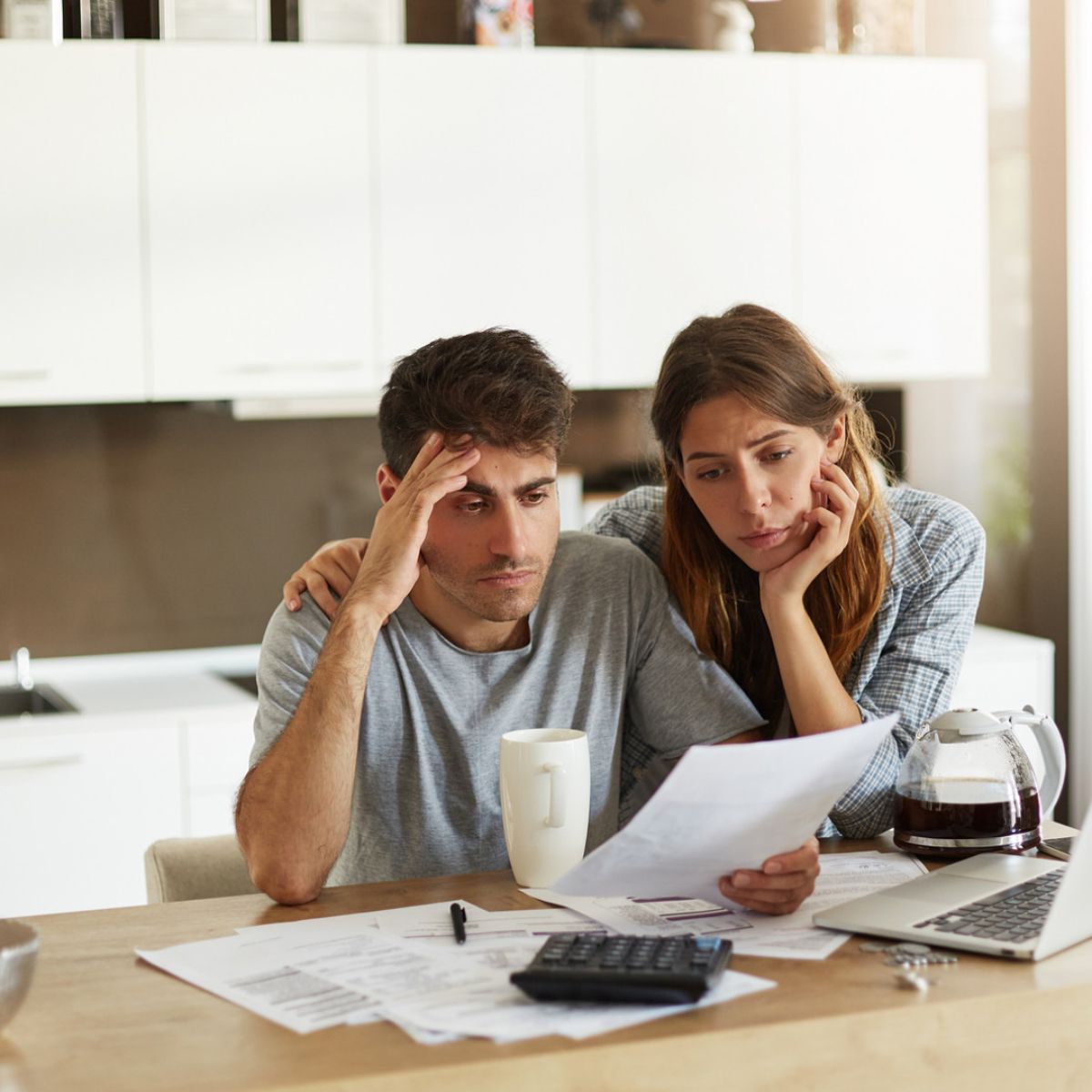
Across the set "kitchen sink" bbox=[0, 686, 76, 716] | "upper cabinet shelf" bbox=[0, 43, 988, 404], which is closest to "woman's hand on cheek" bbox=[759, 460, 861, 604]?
"upper cabinet shelf" bbox=[0, 43, 988, 404]

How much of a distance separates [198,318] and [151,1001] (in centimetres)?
213

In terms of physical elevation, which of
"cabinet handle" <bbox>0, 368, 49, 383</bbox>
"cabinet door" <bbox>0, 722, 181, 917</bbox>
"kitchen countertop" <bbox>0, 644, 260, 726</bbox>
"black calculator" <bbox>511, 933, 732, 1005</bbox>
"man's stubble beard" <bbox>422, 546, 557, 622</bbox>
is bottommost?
"cabinet door" <bbox>0, 722, 181, 917</bbox>

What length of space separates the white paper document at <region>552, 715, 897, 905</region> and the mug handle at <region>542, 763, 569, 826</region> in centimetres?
17

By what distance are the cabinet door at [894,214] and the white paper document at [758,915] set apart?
85.5 inches

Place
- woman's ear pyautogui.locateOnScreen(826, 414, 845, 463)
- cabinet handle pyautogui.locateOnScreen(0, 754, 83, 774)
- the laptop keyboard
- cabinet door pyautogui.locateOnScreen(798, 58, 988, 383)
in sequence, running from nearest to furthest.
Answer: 1. the laptop keyboard
2. woman's ear pyautogui.locateOnScreen(826, 414, 845, 463)
3. cabinet handle pyautogui.locateOnScreen(0, 754, 83, 774)
4. cabinet door pyautogui.locateOnScreen(798, 58, 988, 383)

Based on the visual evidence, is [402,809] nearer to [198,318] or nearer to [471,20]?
[198,318]

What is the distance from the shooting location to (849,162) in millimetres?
3461

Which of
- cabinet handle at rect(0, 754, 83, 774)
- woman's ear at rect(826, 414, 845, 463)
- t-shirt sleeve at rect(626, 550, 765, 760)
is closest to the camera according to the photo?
t-shirt sleeve at rect(626, 550, 765, 760)

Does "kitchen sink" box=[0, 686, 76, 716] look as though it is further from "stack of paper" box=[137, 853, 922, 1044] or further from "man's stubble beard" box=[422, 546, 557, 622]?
"stack of paper" box=[137, 853, 922, 1044]

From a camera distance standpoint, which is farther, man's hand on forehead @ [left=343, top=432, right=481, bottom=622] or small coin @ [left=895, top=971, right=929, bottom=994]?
man's hand on forehead @ [left=343, top=432, right=481, bottom=622]

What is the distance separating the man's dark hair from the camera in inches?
66.1

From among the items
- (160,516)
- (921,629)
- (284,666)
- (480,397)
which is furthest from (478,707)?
(160,516)

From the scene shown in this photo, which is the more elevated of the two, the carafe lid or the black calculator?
the carafe lid

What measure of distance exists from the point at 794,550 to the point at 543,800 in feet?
1.77
